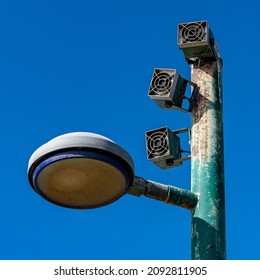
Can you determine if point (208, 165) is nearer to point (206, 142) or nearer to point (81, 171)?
point (206, 142)

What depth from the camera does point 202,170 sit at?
25.1ft

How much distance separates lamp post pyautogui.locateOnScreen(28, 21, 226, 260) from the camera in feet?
22.0

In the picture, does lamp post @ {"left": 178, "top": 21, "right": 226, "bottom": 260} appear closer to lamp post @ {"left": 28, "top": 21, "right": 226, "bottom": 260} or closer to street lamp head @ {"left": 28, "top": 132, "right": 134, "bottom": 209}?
lamp post @ {"left": 28, "top": 21, "right": 226, "bottom": 260}

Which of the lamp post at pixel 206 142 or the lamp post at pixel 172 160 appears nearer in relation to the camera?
the lamp post at pixel 172 160

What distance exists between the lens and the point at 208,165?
767cm

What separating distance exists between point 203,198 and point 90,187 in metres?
0.99

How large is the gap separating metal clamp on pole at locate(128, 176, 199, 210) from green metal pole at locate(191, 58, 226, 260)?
7cm

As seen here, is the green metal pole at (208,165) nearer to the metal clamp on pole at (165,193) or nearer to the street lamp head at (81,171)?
the metal clamp on pole at (165,193)

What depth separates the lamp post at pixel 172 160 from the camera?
6.69 metres

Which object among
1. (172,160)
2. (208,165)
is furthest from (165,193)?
(172,160)

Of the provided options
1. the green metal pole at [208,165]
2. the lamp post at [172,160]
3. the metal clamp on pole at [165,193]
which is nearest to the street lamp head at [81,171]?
the lamp post at [172,160]

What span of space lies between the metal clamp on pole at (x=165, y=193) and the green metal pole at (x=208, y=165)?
71mm

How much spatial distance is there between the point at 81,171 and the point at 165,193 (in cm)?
85
